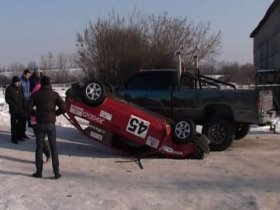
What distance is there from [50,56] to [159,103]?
102 metres

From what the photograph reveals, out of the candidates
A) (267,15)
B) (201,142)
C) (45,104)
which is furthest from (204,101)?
(267,15)

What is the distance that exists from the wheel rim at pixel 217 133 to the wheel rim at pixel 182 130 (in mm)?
1766

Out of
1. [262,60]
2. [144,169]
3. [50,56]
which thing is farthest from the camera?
[50,56]

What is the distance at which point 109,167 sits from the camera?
11.0 meters

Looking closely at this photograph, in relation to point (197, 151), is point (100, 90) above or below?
above

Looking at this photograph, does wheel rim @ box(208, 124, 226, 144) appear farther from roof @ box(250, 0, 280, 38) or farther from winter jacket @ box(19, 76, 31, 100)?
roof @ box(250, 0, 280, 38)

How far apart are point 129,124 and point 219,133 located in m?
2.65

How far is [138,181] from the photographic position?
9602mm

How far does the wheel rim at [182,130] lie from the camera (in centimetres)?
1192

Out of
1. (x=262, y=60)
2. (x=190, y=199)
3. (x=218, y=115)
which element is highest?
(x=262, y=60)

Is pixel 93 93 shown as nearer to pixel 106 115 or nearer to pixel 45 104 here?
pixel 106 115

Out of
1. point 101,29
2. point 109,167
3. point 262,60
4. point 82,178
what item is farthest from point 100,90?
point 262,60

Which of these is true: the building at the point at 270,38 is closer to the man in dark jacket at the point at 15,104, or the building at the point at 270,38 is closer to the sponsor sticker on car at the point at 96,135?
the man in dark jacket at the point at 15,104

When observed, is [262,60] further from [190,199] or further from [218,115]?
[190,199]
